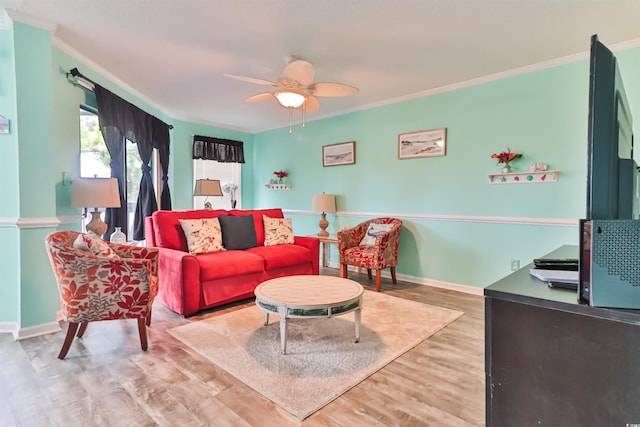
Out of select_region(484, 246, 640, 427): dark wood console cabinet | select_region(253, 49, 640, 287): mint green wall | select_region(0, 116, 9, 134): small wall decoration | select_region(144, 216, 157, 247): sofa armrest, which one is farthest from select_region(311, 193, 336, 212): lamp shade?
select_region(484, 246, 640, 427): dark wood console cabinet

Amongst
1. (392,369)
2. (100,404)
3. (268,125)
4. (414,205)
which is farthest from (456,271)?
(268,125)

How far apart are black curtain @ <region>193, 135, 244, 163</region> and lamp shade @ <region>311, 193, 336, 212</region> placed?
2.13 metres

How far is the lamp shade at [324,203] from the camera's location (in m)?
4.90

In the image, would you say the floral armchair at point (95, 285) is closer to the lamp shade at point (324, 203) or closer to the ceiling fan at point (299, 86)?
the ceiling fan at point (299, 86)

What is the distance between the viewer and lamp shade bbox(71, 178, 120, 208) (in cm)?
276

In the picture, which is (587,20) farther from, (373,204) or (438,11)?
(373,204)

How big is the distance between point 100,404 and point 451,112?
4148mm

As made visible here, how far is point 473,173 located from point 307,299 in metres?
2.59

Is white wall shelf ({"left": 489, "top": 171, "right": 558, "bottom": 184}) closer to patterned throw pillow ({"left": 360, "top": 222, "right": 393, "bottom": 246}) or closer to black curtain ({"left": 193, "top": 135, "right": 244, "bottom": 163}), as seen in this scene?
patterned throw pillow ({"left": 360, "top": 222, "right": 393, "bottom": 246})

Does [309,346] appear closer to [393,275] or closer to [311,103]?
[393,275]

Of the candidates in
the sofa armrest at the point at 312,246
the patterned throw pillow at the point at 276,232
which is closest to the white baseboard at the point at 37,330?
the patterned throw pillow at the point at 276,232

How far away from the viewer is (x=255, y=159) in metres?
6.48

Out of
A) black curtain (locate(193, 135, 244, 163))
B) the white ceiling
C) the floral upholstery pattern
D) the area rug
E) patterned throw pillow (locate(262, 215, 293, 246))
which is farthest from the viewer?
black curtain (locate(193, 135, 244, 163))

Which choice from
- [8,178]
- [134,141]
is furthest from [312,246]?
[8,178]
